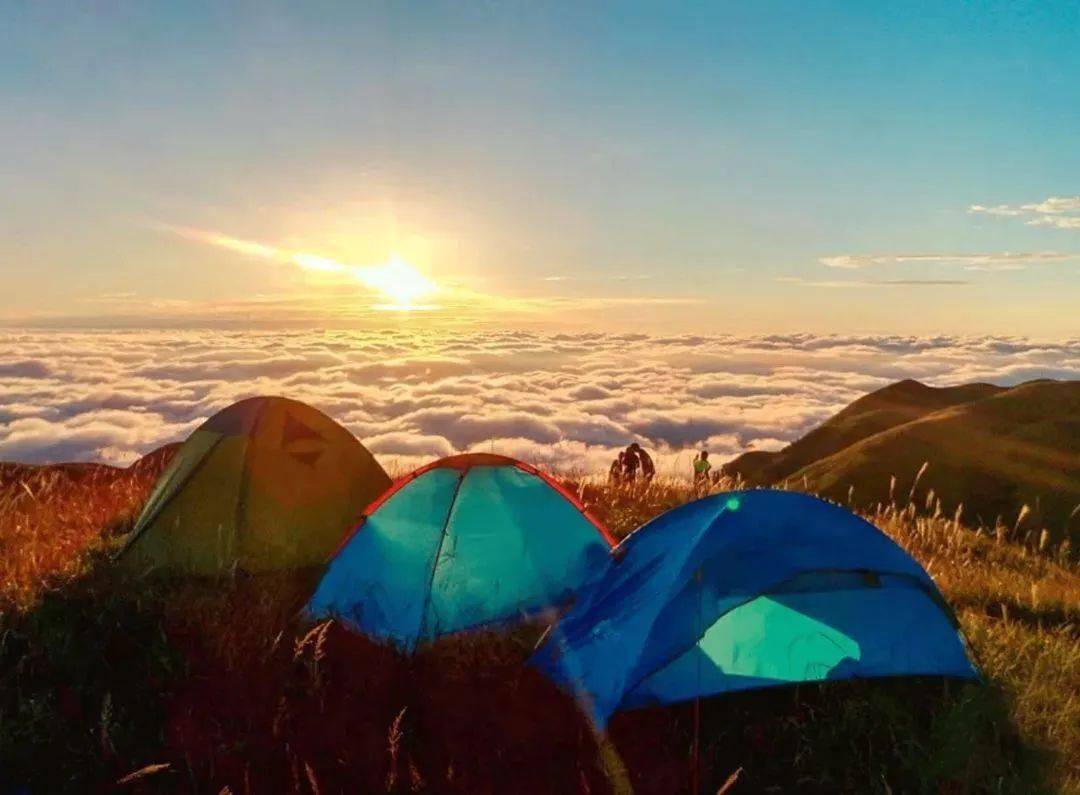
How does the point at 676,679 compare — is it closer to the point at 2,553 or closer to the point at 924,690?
the point at 924,690

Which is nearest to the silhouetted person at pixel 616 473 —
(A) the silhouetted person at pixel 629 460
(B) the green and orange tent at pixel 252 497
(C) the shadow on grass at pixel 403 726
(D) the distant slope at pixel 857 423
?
(A) the silhouetted person at pixel 629 460

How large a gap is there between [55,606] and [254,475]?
2.38 meters

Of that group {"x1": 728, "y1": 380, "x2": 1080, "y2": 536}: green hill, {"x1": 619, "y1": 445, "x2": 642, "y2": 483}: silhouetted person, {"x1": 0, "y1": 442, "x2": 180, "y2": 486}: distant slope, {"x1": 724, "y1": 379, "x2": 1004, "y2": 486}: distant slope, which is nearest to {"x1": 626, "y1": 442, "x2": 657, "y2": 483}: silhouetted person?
{"x1": 619, "y1": 445, "x2": 642, "y2": 483}: silhouetted person

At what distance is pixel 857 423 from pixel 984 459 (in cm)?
1181

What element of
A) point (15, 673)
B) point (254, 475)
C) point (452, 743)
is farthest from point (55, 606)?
point (452, 743)

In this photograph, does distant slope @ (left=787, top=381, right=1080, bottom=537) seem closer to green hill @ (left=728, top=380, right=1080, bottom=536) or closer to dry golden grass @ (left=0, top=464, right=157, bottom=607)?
green hill @ (left=728, top=380, right=1080, bottom=536)

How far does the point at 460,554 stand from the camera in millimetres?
7742

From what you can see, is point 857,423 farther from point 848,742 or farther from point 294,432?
point 848,742

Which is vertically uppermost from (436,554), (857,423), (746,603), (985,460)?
(746,603)

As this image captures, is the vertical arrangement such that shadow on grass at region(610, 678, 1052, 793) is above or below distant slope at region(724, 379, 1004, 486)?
above

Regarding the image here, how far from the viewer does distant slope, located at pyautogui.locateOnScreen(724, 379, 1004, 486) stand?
3538 cm

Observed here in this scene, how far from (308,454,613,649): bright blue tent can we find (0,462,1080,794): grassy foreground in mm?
320

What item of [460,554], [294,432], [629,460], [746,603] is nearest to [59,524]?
[294,432]

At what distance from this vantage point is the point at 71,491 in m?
12.9
